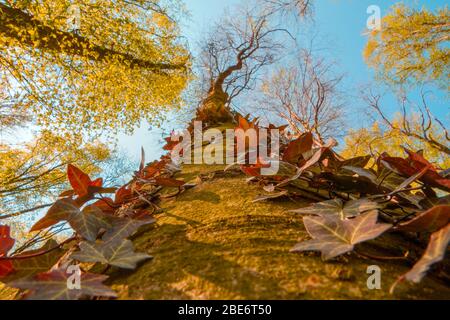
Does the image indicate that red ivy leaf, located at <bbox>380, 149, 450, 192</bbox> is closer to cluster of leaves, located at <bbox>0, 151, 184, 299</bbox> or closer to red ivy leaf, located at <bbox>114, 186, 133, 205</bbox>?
cluster of leaves, located at <bbox>0, 151, 184, 299</bbox>

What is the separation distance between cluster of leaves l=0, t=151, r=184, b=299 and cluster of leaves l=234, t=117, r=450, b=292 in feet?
1.03

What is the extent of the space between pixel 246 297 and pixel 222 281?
0.05 m

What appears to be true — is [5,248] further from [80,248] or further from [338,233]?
[338,233]

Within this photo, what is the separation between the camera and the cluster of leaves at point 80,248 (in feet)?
1.33

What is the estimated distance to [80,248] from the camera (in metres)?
0.52

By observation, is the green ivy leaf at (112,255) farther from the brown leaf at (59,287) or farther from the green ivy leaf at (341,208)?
the green ivy leaf at (341,208)

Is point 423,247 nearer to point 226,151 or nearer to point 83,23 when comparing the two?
point 226,151

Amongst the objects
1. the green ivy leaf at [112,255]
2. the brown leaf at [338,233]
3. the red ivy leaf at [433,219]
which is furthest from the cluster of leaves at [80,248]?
the red ivy leaf at [433,219]

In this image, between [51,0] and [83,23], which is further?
[83,23]

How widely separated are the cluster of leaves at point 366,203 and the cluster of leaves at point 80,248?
12.3 inches

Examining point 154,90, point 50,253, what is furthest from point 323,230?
point 154,90

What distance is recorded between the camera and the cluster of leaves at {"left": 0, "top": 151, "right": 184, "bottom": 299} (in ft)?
1.33

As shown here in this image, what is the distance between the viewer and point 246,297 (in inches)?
14.1

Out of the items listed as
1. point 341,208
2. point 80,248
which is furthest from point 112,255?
point 341,208
